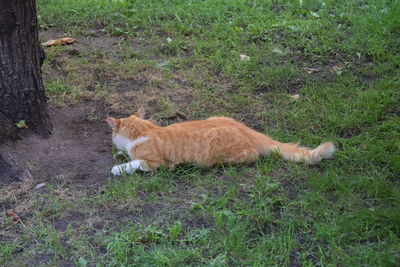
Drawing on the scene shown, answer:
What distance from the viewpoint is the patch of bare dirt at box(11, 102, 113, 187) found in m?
4.73

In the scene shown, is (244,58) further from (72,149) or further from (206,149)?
(72,149)

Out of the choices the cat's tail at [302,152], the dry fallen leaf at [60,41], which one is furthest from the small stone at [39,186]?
the dry fallen leaf at [60,41]

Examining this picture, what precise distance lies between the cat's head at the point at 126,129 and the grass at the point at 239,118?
44 centimetres

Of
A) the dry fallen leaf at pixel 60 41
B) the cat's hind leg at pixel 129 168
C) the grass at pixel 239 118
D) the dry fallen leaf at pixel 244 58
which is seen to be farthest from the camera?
the dry fallen leaf at pixel 60 41

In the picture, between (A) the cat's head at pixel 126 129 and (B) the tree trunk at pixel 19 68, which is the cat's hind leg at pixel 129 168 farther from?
(B) the tree trunk at pixel 19 68

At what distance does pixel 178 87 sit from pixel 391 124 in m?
2.29

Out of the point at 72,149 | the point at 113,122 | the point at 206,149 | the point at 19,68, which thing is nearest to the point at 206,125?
the point at 206,149

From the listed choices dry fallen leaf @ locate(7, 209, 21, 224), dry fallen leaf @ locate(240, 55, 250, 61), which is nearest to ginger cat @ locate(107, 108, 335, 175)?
dry fallen leaf @ locate(7, 209, 21, 224)

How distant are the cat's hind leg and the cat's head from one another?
0.94ft

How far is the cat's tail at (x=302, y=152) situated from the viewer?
4.65m

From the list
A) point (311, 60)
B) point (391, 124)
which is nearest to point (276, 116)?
point (391, 124)

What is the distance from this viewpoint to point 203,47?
7.19 meters

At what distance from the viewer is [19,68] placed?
4.97m

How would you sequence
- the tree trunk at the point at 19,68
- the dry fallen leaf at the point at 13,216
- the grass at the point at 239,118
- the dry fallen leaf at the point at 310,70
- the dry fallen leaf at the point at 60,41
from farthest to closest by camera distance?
the dry fallen leaf at the point at 60,41 → the dry fallen leaf at the point at 310,70 → the tree trunk at the point at 19,68 → the dry fallen leaf at the point at 13,216 → the grass at the point at 239,118
